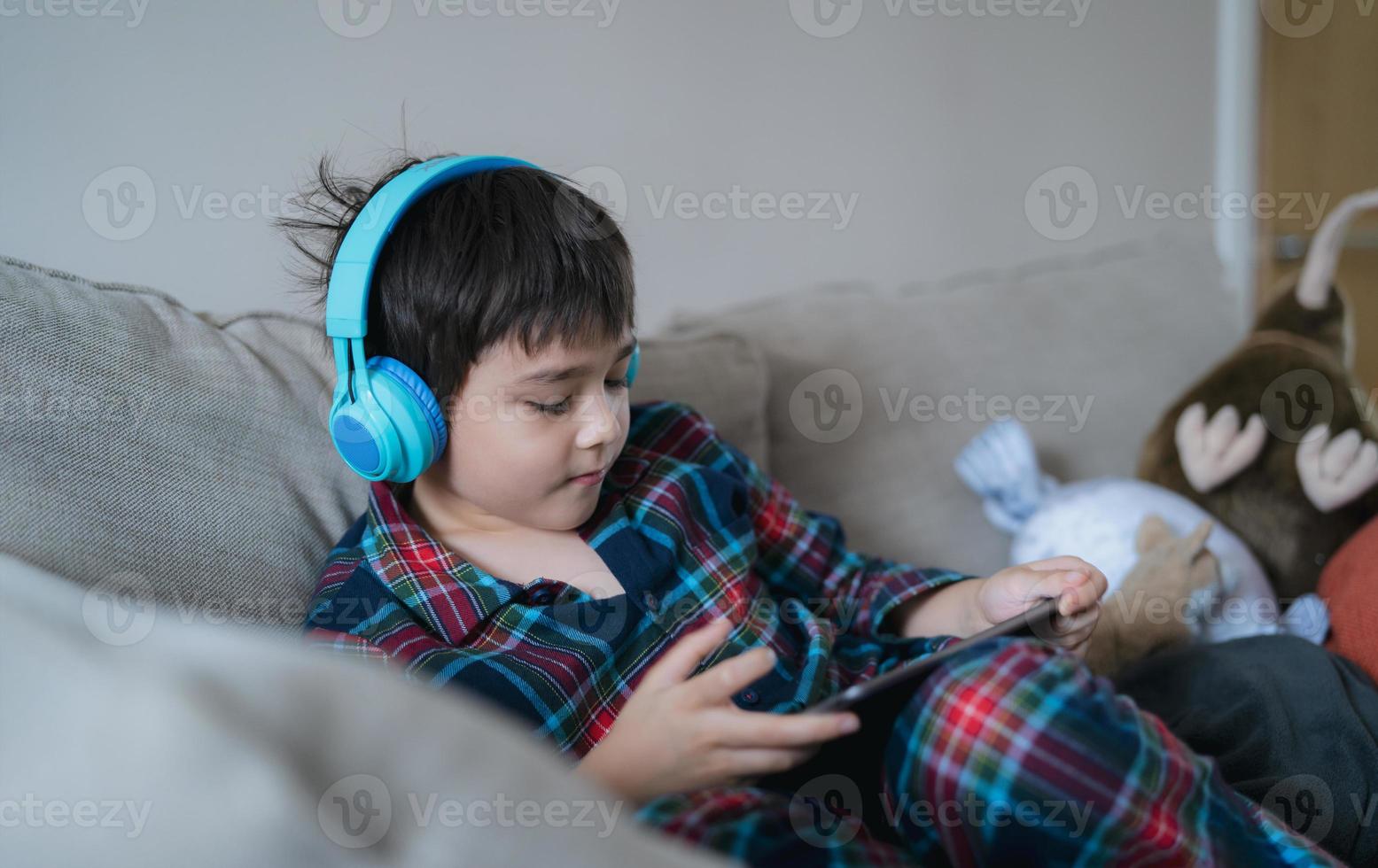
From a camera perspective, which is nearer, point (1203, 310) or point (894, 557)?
point (894, 557)

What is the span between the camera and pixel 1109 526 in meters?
1.18

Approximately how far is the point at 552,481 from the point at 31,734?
48 centimetres

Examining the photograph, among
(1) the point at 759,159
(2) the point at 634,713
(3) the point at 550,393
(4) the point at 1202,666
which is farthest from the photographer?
(1) the point at 759,159

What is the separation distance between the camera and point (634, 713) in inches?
26.5

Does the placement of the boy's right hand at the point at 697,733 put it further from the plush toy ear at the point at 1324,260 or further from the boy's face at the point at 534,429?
the plush toy ear at the point at 1324,260

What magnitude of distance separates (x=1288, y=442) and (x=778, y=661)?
0.78 m

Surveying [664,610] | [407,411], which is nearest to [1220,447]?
[664,610]

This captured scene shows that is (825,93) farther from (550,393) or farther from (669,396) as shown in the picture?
(550,393)

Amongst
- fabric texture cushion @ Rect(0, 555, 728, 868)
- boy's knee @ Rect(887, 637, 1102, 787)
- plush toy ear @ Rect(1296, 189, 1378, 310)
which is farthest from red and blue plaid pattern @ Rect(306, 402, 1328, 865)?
plush toy ear @ Rect(1296, 189, 1378, 310)

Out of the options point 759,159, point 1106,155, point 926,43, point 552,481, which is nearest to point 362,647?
point 552,481

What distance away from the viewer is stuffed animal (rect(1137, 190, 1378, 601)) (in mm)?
1229

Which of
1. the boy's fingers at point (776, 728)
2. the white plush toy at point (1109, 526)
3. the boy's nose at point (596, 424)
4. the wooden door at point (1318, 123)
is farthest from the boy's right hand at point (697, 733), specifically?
the wooden door at point (1318, 123)

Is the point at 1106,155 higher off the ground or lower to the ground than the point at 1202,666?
higher

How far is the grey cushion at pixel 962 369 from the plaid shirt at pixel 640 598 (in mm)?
181
